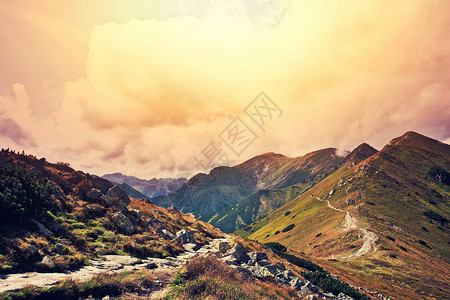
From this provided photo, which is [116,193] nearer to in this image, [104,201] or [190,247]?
[104,201]

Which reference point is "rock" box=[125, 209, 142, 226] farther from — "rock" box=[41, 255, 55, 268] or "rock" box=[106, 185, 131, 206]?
"rock" box=[41, 255, 55, 268]

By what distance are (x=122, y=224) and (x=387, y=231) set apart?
114779mm

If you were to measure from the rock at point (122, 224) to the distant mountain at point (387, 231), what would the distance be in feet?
173

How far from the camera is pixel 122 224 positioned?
69.7 ft

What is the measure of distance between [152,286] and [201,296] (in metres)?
3.00

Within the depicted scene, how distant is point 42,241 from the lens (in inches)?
511

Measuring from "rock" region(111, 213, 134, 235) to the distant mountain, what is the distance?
52602mm

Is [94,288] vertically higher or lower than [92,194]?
lower

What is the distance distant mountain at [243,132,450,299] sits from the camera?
6400 centimetres

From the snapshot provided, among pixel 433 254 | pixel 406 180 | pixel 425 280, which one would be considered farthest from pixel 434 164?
pixel 425 280

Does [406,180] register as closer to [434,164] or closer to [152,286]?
[434,164]

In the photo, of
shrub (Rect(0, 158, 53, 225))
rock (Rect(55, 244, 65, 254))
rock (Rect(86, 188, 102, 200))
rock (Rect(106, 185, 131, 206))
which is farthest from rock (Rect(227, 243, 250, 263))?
shrub (Rect(0, 158, 53, 225))

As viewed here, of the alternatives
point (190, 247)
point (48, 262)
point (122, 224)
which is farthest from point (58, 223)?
point (190, 247)

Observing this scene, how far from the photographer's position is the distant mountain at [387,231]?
2520 inches
